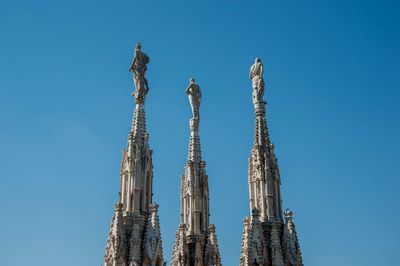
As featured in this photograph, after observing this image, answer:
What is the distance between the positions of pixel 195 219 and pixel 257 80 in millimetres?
10106

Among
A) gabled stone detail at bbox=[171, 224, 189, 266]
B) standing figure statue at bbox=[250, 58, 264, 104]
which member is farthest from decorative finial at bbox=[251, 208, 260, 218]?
standing figure statue at bbox=[250, 58, 264, 104]

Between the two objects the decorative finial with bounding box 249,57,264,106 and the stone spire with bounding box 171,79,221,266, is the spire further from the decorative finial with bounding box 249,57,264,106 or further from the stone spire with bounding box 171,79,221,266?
the stone spire with bounding box 171,79,221,266

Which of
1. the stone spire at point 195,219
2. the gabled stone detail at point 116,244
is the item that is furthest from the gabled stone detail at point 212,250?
the gabled stone detail at point 116,244

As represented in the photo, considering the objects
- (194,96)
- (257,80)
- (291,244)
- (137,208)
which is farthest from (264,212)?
(194,96)

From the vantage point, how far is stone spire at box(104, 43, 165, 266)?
29.6 m

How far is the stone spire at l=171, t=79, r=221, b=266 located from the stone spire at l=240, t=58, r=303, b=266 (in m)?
2.13

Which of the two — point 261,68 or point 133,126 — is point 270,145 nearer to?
point 261,68

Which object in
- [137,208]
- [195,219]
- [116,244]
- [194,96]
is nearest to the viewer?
[116,244]

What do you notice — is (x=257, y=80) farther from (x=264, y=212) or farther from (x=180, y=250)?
(x=180, y=250)

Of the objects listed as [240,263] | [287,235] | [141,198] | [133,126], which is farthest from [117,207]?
[287,235]

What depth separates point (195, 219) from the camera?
34469mm

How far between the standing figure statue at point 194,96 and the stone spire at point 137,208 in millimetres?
3969

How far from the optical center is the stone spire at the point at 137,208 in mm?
29625

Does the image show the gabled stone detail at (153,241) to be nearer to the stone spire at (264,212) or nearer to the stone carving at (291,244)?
the stone spire at (264,212)
